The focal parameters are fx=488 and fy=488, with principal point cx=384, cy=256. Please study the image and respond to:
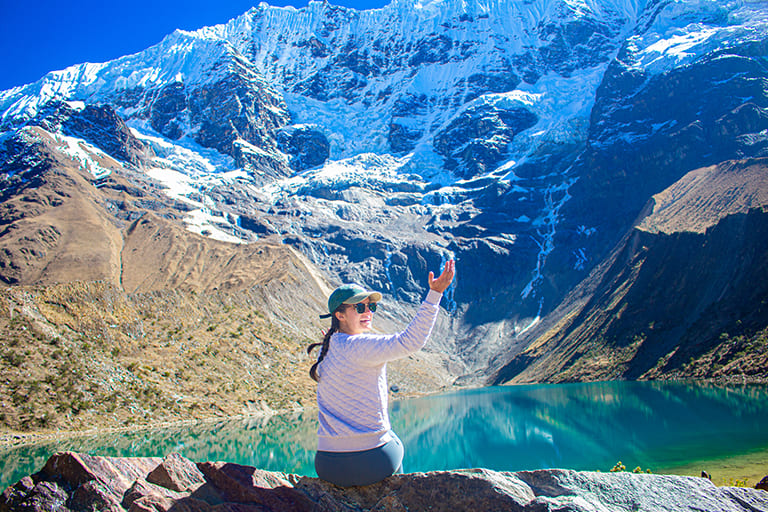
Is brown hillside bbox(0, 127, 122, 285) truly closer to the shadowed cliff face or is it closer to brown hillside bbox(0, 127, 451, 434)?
brown hillside bbox(0, 127, 451, 434)

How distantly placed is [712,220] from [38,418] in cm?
7741

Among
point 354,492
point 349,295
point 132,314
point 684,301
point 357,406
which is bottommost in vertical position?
point 684,301

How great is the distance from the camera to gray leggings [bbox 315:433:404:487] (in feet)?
15.3

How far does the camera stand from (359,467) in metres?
4.66

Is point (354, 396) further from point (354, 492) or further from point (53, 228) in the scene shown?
point (53, 228)

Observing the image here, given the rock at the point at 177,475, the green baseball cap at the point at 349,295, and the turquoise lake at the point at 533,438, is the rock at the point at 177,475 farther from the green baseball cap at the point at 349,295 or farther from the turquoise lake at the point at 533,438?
the turquoise lake at the point at 533,438

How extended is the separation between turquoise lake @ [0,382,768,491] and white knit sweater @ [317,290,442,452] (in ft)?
55.4

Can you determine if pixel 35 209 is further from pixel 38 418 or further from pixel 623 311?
pixel 623 311

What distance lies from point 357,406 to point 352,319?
877 mm

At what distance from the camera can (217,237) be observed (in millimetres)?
114812

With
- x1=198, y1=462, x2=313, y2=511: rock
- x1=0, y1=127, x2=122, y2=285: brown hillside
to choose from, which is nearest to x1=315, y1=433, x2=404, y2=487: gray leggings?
x1=198, y1=462, x2=313, y2=511: rock

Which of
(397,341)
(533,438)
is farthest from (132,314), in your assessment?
(397,341)

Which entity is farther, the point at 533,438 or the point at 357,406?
the point at 533,438

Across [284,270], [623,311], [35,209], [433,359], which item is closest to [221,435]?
[623,311]
